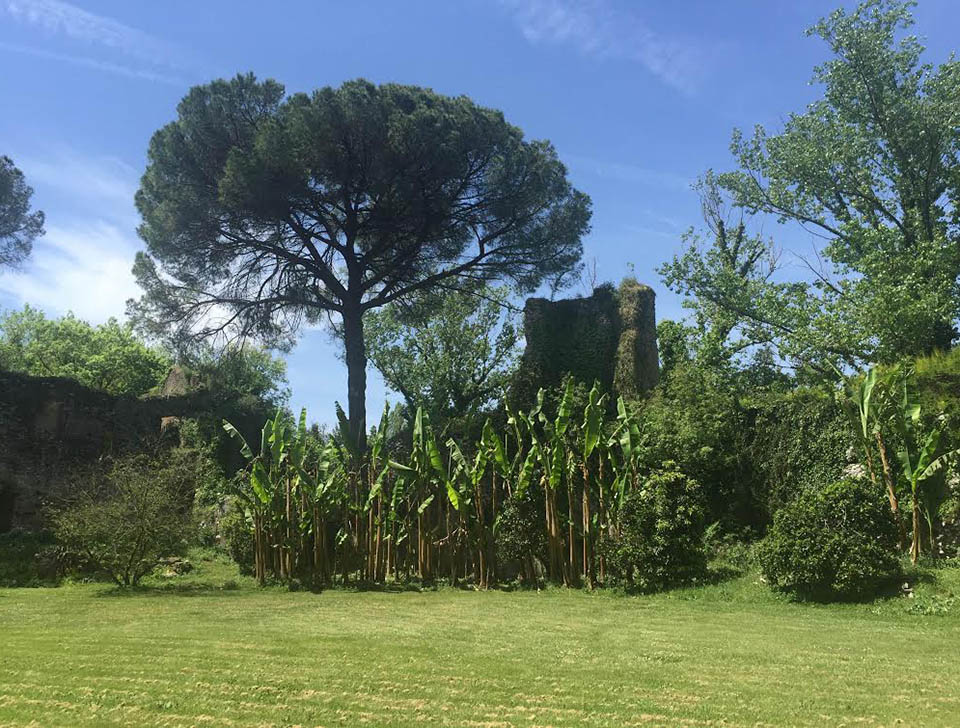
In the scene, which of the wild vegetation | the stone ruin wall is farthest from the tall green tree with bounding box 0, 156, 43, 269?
the stone ruin wall

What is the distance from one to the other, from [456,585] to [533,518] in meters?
2.03

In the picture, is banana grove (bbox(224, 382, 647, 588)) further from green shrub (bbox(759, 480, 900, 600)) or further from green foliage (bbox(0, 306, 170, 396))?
green foliage (bbox(0, 306, 170, 396))

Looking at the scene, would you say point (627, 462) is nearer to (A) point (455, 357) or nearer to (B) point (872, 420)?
(B) point (872, 420)

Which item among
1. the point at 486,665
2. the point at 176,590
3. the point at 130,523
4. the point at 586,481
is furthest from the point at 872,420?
the point at 130,523

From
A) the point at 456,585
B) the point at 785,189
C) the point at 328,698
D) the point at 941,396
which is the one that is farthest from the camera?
the point at 785,189

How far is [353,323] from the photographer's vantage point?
972 inches

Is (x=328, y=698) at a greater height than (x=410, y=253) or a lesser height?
lesser

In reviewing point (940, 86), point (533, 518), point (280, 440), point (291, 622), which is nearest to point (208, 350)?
point (280, 440)

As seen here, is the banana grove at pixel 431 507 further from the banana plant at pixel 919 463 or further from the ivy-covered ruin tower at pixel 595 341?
the ivy-covered ruin tower at pixel 595 341

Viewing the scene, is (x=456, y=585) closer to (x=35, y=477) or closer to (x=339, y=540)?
(x=339, y=540)

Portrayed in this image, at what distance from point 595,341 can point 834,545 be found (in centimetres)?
1162

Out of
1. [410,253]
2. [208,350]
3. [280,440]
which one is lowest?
[280,440]

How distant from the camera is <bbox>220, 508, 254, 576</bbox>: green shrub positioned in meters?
17.1

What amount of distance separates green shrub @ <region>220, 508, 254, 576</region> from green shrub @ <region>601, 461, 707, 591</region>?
7.60m
